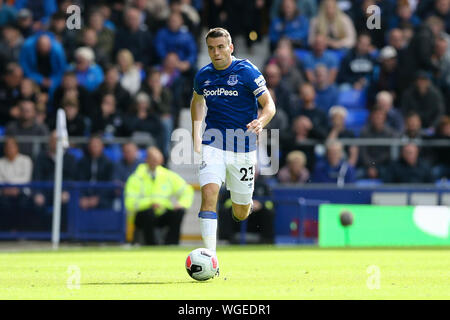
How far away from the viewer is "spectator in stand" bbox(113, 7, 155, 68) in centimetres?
2334

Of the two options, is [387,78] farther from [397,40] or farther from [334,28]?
[334,28]

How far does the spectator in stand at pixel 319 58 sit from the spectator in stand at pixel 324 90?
1.09 ft

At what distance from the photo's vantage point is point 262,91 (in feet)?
36.7

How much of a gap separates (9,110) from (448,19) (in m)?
10.5

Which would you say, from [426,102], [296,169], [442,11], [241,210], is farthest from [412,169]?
[241,210]

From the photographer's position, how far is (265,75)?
2212 centimetres

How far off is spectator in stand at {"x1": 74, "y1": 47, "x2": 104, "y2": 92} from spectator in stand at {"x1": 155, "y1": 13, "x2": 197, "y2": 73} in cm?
165

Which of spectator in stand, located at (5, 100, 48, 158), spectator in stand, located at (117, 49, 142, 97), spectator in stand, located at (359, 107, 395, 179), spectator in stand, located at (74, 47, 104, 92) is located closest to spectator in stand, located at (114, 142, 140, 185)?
spectator in stand, located at (5, 100, 48, 158)

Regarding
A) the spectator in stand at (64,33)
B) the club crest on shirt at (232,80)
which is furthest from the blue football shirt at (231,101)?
the spectator in stand at (64,33)

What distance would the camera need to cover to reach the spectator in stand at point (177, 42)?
23125 mm

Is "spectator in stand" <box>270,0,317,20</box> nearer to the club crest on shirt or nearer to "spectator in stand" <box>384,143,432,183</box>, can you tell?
"spectator in stand" <box>384,143,432,183</box>

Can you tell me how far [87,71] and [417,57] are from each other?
7.27 meters

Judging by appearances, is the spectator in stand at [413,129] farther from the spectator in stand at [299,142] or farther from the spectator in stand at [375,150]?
the spectator in stand at [299,142]
